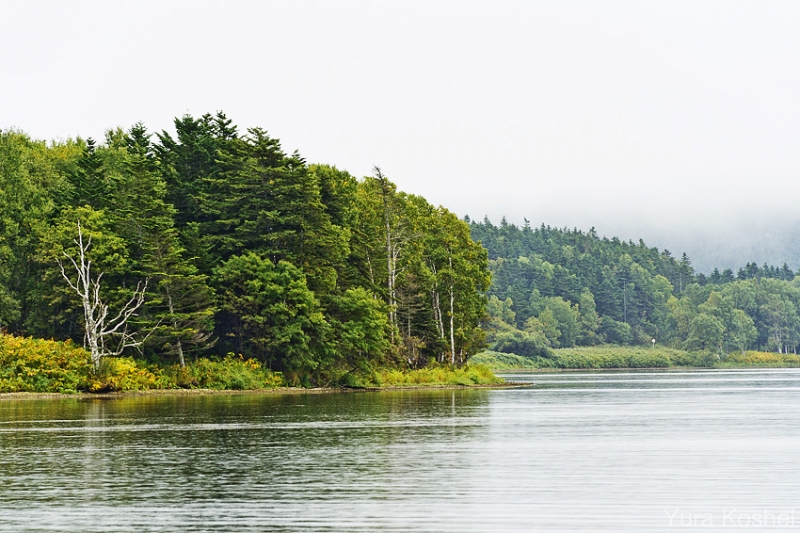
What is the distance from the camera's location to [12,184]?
3189 inches

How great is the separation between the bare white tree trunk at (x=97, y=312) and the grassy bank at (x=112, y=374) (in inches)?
42.3

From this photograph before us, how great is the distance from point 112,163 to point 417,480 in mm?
72290

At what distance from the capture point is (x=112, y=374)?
231 ft

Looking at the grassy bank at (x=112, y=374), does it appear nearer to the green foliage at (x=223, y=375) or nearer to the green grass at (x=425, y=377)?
the green foliage at (x=223, y=375)

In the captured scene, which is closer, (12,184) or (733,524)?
(733,524)

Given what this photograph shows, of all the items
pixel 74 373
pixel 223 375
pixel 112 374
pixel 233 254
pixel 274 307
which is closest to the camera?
pixel 74 373

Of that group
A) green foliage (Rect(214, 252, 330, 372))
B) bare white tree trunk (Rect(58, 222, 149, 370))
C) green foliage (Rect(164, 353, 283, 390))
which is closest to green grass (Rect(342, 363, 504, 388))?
green foliage (Rect(214, 252, 330, 372))

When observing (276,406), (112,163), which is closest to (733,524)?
(276,406)

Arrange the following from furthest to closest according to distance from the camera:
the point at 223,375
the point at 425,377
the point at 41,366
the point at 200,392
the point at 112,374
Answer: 1. the point at 425,377
2. the point at 223,375
3. the point at 200,392
4. the point at 112,374
5. the point at 41,366

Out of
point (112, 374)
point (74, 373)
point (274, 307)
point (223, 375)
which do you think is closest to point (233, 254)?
point (274, 307)

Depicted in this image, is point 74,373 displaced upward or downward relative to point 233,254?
downward

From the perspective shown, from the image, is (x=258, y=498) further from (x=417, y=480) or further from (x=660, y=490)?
(x=660, y=490)

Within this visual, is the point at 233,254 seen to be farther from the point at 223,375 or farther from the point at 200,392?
the point at 200,392

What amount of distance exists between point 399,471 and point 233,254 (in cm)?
5531
